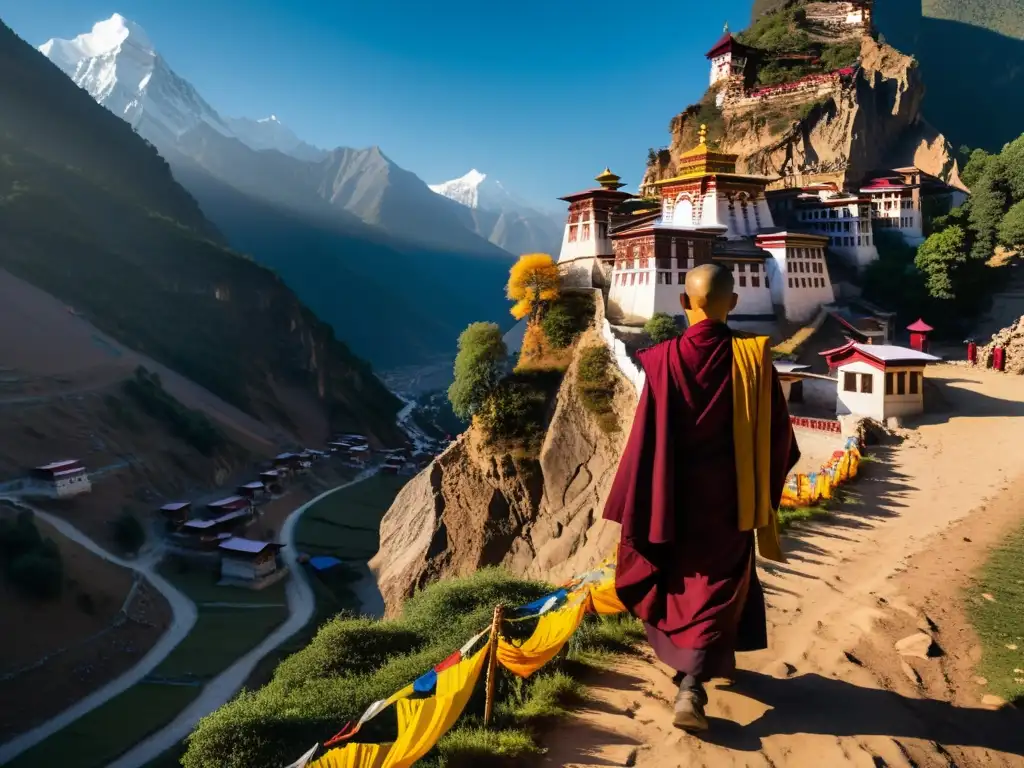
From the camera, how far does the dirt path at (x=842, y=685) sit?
4023mm

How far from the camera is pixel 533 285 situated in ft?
90.2

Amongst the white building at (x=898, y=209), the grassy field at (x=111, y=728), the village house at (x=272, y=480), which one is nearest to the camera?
the grassy field at (x=111, y=728)

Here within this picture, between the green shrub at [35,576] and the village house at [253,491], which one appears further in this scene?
the village house at [253,491]

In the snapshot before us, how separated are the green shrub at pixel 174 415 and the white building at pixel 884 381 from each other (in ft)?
129

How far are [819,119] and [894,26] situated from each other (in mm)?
55974

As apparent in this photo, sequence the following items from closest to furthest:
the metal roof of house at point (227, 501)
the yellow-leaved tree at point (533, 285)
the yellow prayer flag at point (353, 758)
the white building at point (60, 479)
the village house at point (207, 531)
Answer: the yellow prayer flag at point (353, 758) < the yellow-leaved tree at point (533, 285) < the white building at point (60, 479) < the village house at point (207, 531) < the metal roof of house at point (227, 501)

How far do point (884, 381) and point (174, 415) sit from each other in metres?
42.7

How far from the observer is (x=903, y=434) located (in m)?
16.7

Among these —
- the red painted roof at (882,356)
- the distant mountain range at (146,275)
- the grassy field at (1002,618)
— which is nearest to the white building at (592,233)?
the red painted roof at (882,356)

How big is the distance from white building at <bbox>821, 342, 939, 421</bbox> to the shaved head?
1621cm

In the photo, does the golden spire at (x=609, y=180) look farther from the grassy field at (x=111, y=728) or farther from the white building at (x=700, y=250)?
the grassy field at (x=111, y=728)

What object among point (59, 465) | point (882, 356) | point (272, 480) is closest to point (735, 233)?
point (882, 356)

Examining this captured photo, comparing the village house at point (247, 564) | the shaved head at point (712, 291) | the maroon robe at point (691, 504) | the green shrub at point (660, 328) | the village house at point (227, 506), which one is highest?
the green shrub at point (660, 328)

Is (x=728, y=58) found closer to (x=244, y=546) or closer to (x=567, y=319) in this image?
(x=567, y=319)
